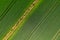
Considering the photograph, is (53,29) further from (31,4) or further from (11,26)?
(11,26)

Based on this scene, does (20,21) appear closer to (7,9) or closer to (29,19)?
(29,19)

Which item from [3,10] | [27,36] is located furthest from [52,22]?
[3,10]

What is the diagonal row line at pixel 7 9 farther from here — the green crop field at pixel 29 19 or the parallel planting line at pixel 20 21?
the parallel planting line at pixel 20 21

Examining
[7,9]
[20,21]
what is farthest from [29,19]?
[7,9]

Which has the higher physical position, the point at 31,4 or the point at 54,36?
the point at 31,4

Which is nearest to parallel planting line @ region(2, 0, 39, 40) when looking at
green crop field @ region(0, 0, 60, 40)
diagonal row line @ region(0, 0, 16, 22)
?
green crop field @ region(0, 0, 60, 40)

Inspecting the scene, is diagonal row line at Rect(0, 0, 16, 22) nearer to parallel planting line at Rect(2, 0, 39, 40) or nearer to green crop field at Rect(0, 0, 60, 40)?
green crop field at Rect(0, 0, 60, 40)

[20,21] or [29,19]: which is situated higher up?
[29,19]

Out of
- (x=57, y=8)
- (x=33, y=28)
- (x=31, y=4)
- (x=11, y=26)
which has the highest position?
(x=57, y=8)
